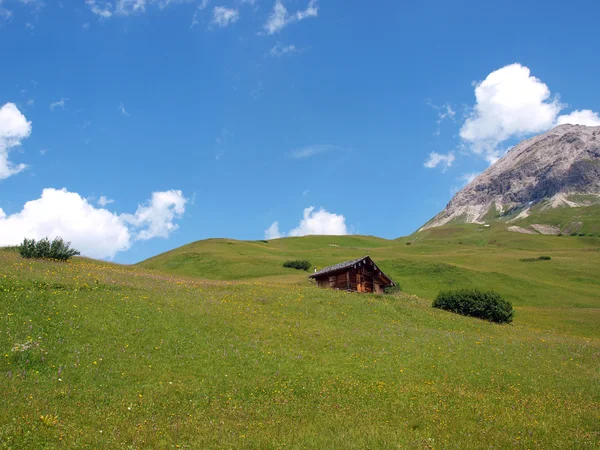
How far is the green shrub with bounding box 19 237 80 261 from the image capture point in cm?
4112

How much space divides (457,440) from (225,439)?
7475 millimetres

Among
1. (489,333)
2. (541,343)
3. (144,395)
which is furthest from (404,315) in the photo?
(144,395)

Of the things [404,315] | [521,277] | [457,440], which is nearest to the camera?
[457,440]

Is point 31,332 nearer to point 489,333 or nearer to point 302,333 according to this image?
point 302,333

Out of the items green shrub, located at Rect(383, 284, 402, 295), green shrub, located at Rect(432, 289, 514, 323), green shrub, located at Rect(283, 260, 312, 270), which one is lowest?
green shrub, located at Rect(432, 289, 514, 323)

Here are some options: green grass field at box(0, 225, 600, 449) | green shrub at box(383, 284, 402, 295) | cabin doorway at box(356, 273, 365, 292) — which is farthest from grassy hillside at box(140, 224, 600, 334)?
green grass field at box(0, 225, 600, 449)

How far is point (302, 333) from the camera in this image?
27438mm

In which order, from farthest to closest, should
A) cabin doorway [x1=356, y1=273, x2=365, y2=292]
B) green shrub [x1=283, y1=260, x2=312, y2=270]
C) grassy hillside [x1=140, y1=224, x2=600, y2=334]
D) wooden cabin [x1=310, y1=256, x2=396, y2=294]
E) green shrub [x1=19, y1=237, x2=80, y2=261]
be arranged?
green shrub [x1=283, y1=260, x2=312, y2=270], grassy hillside [x1=140, y1=224, x2=600, y2=334], cabin doorway [x1=356, y1=273, x2=365, y2=292], wooden cabin [x1=310, y1=256, x2=396, y2=294], green shrub [x1=19, y1=237, x2=80, y2=261]

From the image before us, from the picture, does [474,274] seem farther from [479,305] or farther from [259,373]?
[259,373]

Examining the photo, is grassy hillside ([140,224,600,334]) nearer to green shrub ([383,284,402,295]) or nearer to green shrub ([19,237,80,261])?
green shrub ([383,284,402,295])

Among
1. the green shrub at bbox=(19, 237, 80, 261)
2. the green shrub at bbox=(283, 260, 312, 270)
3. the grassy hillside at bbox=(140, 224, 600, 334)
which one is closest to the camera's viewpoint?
the green shrub at bbox=(19, 237, 80, 261)

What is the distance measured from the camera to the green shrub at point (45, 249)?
4112 centimetres

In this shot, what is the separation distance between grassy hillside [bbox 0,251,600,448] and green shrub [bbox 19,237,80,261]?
6763mm

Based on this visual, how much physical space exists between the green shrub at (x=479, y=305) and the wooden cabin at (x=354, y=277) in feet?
31.7
